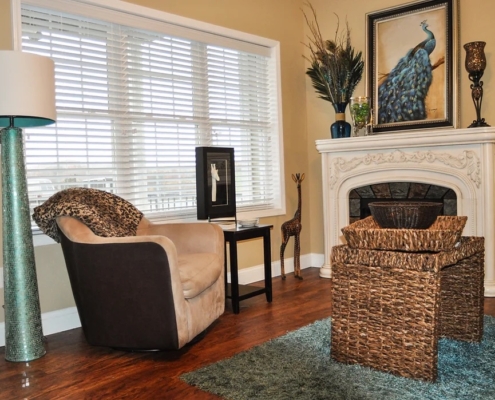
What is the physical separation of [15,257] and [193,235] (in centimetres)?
108

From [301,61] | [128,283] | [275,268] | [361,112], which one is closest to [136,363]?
[128,283]

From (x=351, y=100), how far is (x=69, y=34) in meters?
2.36

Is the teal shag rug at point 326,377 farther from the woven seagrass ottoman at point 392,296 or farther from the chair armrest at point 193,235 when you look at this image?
the chair armrest at point 193,235

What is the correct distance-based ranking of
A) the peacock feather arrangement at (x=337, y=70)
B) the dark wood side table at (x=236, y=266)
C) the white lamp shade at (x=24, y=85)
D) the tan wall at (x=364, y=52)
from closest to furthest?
the white lamp shade at (x=24, y=85)
the dark wood side table at (x=236, y=266)
the tan wall at (x=364, y=52)
the peacock feather arrangement at (x=337, y=70)

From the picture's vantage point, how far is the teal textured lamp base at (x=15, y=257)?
108 inches

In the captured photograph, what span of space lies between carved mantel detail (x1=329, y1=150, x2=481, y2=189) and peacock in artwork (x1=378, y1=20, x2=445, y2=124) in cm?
39

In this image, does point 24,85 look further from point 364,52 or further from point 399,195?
point 364,52

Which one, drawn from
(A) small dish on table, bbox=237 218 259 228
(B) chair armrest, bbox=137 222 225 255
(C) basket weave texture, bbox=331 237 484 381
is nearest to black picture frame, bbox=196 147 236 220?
(A) small dish on table, bbox=237 218 259 228

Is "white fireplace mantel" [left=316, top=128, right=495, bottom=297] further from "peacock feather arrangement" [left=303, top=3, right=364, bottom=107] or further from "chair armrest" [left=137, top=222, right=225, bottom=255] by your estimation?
"chair armrest" [left=137, top=222, right=225, bottom=255]

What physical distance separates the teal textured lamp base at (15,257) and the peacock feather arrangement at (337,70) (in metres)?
2.87

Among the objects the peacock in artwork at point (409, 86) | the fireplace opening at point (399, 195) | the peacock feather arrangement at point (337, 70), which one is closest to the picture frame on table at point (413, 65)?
the peacock in artwork at point (409, 86)

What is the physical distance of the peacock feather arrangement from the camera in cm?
470

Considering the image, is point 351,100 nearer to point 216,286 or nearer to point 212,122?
point 212,122

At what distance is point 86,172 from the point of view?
3533 millimetres
